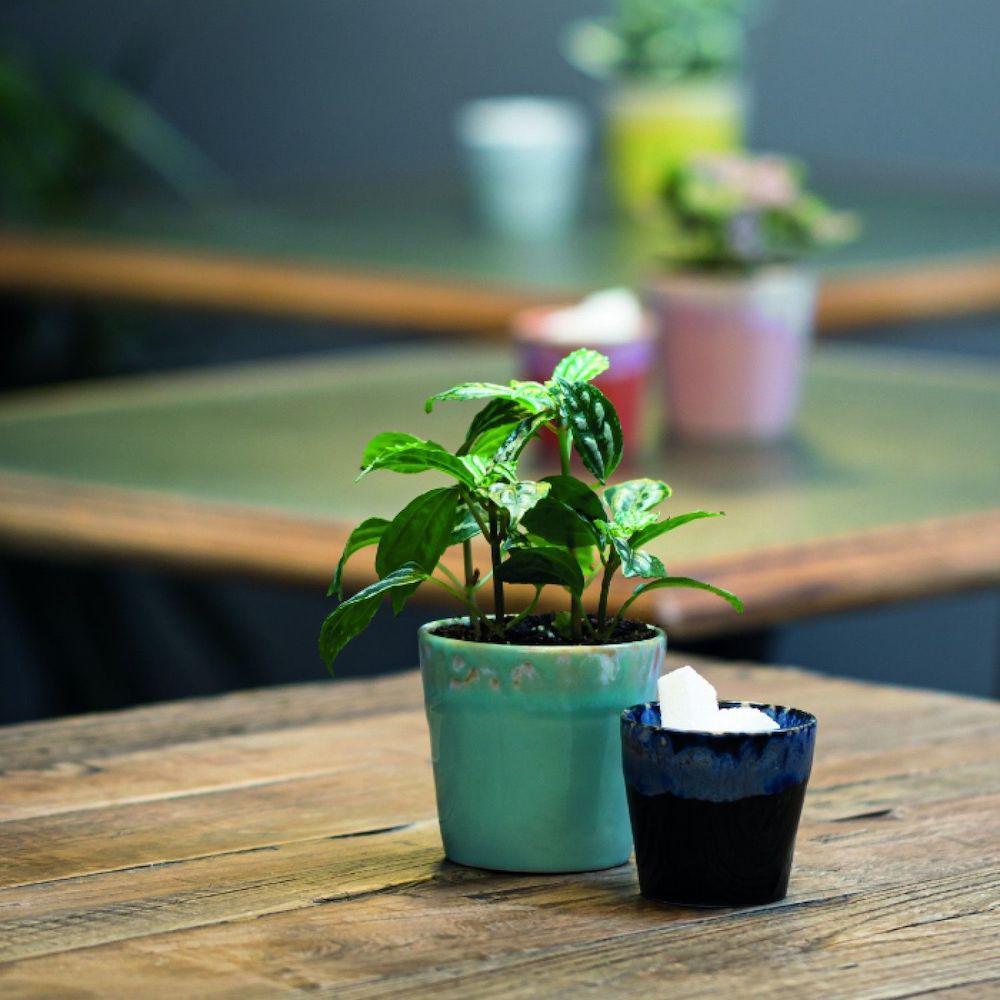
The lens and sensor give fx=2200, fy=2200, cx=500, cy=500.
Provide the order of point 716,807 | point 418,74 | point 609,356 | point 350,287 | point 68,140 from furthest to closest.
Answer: point 418,74 → point 68,140 → point 350,287 → point 609,356 → point 716,807

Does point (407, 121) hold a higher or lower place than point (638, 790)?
higher

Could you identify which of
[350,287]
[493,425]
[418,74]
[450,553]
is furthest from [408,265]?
[418,74]

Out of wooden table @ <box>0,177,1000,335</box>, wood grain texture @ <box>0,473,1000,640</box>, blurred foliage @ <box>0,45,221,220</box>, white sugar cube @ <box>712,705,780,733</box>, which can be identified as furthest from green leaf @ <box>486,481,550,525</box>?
blurred foliage @ <box>0,45,221,220</box>

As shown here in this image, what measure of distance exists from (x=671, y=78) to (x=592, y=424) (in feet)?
7.44

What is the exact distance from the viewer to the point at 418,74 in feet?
16.3

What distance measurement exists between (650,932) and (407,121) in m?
4.34

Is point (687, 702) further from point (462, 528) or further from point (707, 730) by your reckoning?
point (462, 528)

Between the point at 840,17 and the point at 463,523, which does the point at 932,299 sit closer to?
the point at 463,523

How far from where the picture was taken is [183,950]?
2.60 feet

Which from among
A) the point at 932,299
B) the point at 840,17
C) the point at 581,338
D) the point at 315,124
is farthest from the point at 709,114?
the point at 315,124

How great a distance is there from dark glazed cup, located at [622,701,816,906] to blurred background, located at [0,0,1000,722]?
21.2 inches

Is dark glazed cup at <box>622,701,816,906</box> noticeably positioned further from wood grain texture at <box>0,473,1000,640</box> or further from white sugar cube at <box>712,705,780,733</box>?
wood grain texture at <box>0,473,1000,640</box>

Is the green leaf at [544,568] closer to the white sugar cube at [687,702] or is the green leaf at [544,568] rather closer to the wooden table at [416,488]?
the white sugar cube at [687,702]

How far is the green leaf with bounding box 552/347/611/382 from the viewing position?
2.88 ft
